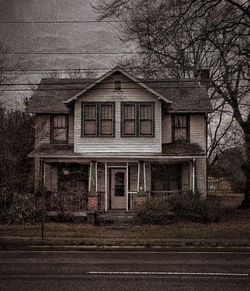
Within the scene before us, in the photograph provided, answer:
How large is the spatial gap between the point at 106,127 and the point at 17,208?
7169 mm

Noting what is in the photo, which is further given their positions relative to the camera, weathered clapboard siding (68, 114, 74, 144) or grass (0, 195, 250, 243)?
weathered clapboard siding (68, 114, 74, 144)

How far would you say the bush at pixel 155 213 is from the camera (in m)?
25.6

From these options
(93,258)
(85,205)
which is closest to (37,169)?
(85,205)

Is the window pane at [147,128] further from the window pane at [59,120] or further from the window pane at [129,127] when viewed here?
the window pane at [59,120]

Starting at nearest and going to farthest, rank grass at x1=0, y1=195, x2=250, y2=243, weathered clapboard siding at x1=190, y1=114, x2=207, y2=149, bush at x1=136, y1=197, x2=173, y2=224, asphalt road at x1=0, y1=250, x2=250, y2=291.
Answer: asphalt road at x1=0, y1=250, x2=250, y2=291 < grass at x1=0, y1=195, x2=250, y2=243 < bush at x1=136, y1=197, x2=173, y2=224 < weathered clapboard siding at x1=190, y1=114, x2=207, y2=149

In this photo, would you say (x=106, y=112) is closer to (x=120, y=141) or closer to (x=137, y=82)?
(x=120, y=141)

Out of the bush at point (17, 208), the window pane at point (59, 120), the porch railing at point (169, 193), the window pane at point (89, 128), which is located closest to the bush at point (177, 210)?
the porch railing at point (169, 193)

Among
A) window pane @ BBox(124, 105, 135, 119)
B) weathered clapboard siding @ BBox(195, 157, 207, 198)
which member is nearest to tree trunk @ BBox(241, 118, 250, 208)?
weathered clapboard siding @ BBox(195, 157, 207, 198)

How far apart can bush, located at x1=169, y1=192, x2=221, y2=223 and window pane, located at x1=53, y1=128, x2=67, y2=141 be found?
25.7 feet

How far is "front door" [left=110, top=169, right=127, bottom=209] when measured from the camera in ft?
→ 99.5

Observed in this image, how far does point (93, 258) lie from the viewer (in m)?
15.1

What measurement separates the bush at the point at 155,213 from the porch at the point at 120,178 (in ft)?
8.89

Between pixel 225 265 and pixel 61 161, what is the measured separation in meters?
17.3

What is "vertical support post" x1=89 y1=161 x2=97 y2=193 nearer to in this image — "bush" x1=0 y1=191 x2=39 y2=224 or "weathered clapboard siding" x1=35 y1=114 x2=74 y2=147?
"weathered clapboard siding" x1=35 y1=114 x2=74 y2=147
